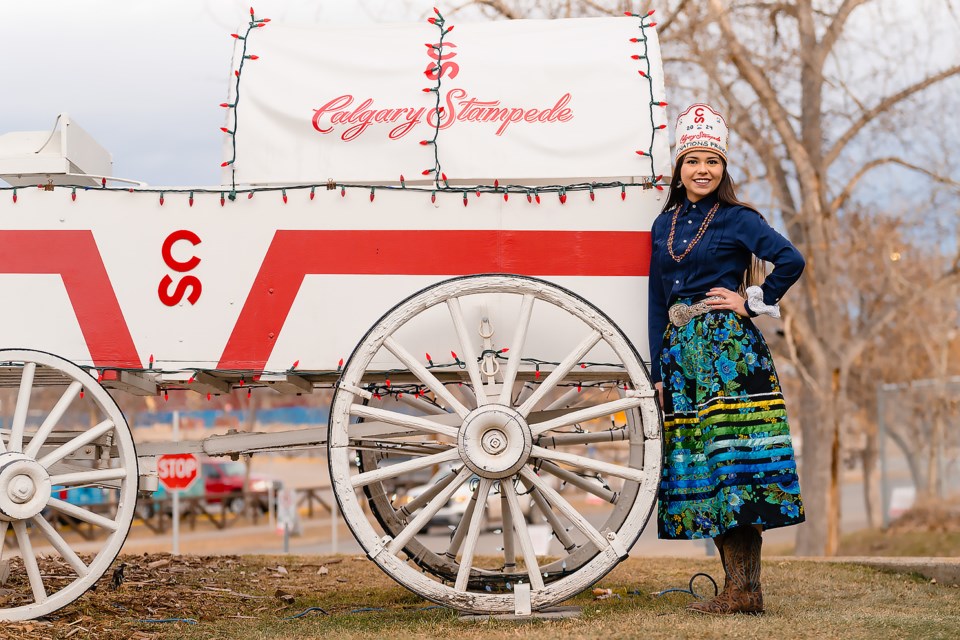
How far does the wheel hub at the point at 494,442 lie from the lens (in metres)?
4.41

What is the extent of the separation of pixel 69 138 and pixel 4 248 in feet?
1.95

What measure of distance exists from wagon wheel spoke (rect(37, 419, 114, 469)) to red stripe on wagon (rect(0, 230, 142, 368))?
37 centimetres

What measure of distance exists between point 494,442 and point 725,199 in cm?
143

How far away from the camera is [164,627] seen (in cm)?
471

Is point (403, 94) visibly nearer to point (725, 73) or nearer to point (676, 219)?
point (676, 219)

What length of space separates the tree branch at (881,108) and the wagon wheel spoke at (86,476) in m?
9.70

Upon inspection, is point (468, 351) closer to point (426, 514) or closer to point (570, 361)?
point (570, 361)

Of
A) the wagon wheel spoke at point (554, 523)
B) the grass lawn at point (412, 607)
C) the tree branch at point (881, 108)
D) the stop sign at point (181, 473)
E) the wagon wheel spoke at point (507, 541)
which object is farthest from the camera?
the stop sign at point (181, 473)

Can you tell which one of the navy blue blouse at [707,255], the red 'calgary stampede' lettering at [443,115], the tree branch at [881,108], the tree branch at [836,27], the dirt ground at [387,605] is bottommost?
the dirt ground at [387,605]

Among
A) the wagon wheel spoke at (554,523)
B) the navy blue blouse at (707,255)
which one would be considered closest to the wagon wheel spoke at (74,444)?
the wagon wheel spoke at (554,523)

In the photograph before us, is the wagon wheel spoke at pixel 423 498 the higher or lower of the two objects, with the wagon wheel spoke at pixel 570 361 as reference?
lower

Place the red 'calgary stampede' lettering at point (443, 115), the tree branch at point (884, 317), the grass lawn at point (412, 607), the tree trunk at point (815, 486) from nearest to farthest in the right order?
the grass lawn at point (412, 607)
the red 'calgary stampede' lettering at point (443, 115)
the tree trunk at point (815, 486)
the tree branch at point (884, 317)

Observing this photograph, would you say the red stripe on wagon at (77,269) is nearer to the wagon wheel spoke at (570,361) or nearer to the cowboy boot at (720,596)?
the wagon wheel spoke at (570,361)

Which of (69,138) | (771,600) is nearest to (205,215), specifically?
(69,138)
